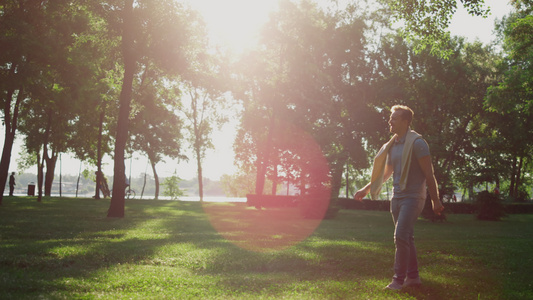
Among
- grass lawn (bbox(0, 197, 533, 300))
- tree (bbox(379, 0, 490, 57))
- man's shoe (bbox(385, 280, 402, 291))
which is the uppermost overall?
tree (bbox(379, 0, 490, 57))

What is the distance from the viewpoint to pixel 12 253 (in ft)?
27.4

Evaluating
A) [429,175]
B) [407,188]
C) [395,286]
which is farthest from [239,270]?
[429,175]

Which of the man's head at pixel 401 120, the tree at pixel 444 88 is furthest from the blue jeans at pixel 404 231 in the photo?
the tree at pixel 444 88

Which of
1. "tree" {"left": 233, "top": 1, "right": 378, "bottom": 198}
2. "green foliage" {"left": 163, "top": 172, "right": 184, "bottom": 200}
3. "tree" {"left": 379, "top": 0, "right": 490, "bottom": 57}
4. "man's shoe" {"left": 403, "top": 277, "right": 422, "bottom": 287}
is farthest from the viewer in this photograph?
"green foliage" {"left": 163, "top": 172, "right": 184, "bottom": 200}

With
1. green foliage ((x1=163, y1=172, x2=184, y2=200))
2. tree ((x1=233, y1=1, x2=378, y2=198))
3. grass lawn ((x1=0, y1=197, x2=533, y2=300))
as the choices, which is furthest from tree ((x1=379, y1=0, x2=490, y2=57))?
green foliage ((x1=163, y1=172, x2=184, y2=200))

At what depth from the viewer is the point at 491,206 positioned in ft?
98.4

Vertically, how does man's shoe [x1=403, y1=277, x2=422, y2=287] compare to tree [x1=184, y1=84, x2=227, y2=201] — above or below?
below

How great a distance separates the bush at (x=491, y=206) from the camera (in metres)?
29.9

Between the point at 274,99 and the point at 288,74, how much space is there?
260 centimetres

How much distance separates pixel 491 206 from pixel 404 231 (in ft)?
92.2

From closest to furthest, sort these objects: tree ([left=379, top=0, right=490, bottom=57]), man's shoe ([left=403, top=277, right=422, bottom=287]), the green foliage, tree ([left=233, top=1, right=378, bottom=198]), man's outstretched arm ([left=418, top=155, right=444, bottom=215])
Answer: man's outstretched arm ([left=418, top=155, right=444, bottom=215]) → man's shoe ([left=403, top=277, right=422, bottom=287]) → tree ([left=379, top=0, right=490, bottom=57]) → tree ([left=233, top=1, right=378, bottom=198]) → the green foliage

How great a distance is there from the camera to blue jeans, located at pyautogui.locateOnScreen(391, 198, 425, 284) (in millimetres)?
5949

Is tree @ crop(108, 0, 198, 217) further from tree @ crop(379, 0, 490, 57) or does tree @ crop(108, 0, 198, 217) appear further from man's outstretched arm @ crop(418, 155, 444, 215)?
man's outstretched arm @ crop(418, 155, 444, 215)

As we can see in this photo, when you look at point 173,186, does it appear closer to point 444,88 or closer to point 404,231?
point 444,88
